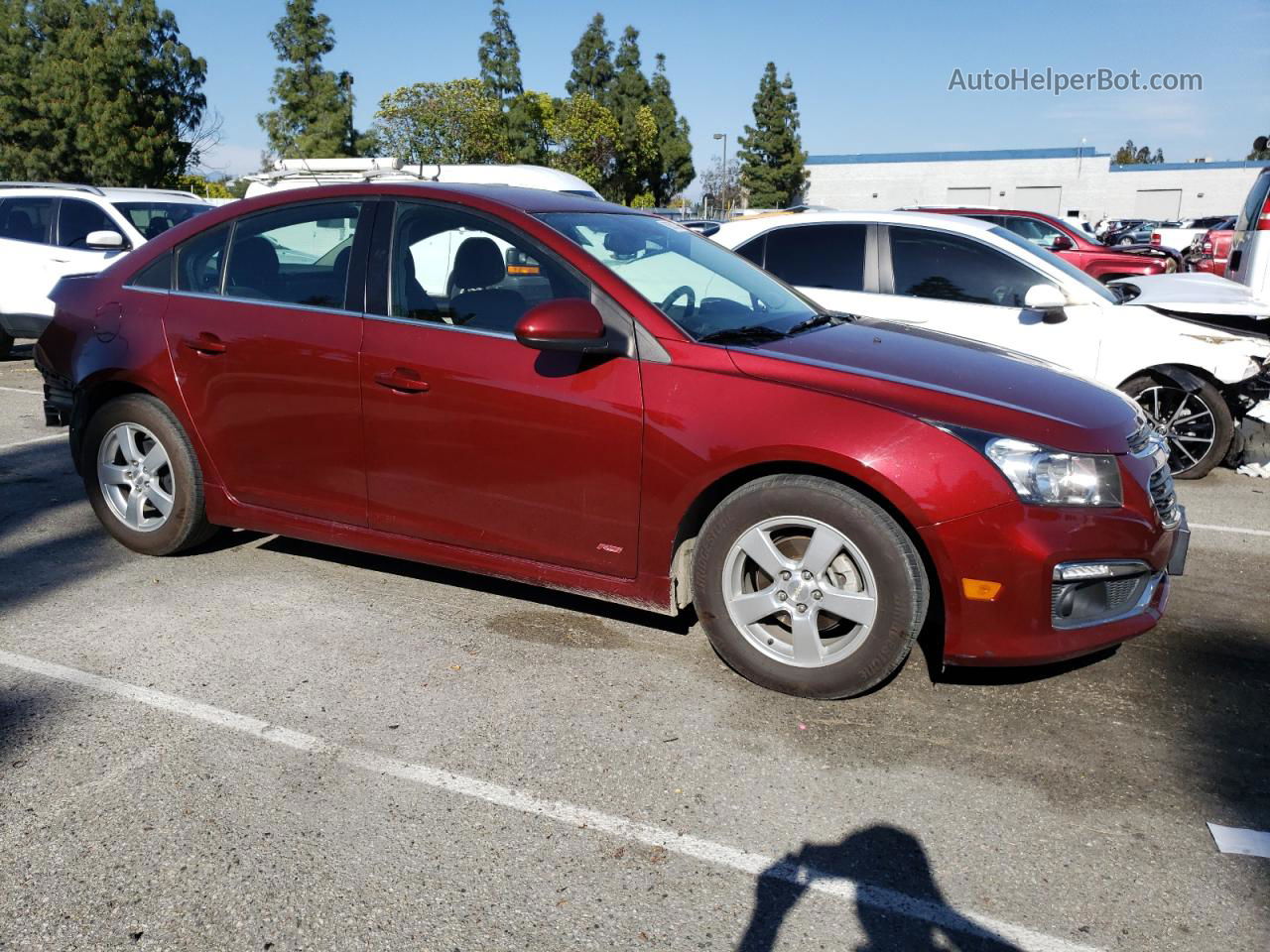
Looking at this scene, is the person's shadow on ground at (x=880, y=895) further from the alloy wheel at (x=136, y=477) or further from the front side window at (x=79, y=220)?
the front side window at (x=79, y=220)

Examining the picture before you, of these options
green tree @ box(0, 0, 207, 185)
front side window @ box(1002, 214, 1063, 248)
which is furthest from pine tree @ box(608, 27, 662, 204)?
front side window @ box(1002, 214, 1063, 248)

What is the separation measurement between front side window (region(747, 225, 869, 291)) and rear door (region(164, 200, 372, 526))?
373 centimetres

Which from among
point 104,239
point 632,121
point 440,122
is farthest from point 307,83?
point 104,239

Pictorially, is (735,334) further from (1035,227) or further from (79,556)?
(1035,227)

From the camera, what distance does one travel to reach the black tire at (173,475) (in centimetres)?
478

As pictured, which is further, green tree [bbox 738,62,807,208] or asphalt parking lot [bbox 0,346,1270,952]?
green tree [bbox 738,62,807,208]

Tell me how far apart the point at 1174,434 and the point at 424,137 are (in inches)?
2175

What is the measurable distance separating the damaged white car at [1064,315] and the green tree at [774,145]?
7297cm

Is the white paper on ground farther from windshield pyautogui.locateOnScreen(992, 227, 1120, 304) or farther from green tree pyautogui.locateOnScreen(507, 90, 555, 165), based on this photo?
green tree pyautogui.locateOnScreen(507, 90, 555, 165)

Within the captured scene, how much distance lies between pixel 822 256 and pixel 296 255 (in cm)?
398

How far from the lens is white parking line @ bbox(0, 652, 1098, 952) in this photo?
2539mm

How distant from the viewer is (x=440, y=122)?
186ft

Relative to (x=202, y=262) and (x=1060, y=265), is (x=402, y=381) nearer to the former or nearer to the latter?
(x=202, y=262)

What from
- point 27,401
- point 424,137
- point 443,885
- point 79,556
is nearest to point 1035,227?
point 27,401
